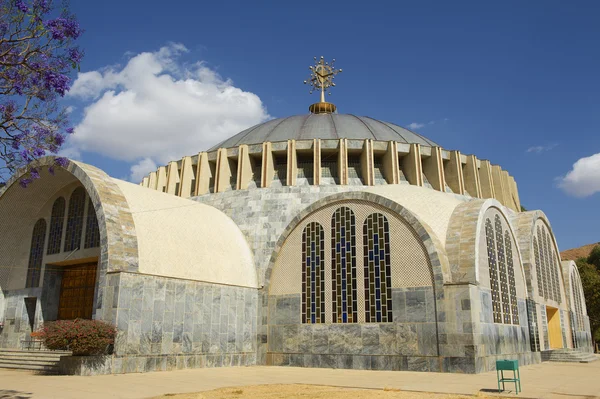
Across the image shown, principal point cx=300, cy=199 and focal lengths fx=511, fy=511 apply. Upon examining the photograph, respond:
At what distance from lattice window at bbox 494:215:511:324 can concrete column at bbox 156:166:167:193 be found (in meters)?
17.7

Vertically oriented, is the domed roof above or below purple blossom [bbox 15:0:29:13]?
above

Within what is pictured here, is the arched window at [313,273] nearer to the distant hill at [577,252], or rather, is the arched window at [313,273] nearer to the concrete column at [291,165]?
the concrete column at [291,165]

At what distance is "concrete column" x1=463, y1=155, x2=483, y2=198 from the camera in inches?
1072

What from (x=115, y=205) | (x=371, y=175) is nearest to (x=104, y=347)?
(x=115, y=205)

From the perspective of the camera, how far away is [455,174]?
2683cm

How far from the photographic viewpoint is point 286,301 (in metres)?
20.9

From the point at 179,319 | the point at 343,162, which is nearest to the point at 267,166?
the point at 343,162

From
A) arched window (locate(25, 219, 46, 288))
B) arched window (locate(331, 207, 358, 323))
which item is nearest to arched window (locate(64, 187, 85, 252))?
arched window (locate(25, 219, 46, 288))

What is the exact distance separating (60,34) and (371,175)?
17.2 meters

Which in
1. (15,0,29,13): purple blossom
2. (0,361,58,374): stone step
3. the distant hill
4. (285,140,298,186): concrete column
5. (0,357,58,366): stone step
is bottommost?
(0,361,58,374): stone step

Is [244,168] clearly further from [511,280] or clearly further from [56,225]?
[511,280]

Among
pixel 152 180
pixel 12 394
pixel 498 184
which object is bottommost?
pixel 12 394

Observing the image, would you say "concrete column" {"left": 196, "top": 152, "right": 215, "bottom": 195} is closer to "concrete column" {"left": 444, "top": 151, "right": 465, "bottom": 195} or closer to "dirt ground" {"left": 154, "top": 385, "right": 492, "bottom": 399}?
"concrete column" {"left": 444, "top": 151, "right": 465, "bottom": 195}

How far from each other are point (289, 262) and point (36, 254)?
1163cm
